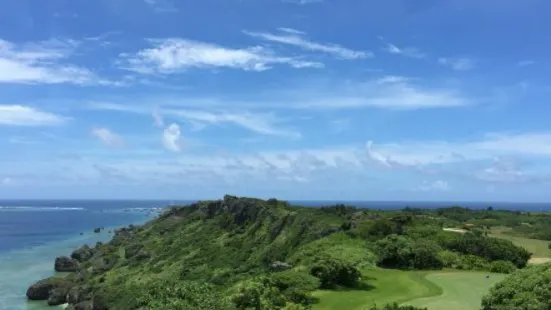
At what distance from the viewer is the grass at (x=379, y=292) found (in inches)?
1243

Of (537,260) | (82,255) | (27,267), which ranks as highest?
(537,260)

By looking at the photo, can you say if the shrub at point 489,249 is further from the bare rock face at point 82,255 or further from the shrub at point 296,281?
the bare rock face at point 82,255

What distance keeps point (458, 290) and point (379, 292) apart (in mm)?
5081

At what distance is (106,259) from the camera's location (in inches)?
3600

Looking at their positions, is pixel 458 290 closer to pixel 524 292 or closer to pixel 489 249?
pixel 524 292

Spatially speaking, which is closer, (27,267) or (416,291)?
(416,291)

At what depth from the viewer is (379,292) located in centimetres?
3506

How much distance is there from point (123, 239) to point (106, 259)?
18.8m

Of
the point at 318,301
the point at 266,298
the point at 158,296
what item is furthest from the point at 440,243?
the point at 158,296

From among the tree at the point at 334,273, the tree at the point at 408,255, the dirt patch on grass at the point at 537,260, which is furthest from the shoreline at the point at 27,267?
the dirt patch on grass at the point at 537,260

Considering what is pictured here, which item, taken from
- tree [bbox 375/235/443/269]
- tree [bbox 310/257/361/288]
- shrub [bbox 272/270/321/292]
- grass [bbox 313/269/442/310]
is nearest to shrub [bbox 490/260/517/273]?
tree [bbox 375/235/443/269]

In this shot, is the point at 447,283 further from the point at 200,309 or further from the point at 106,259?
the point at 106,259

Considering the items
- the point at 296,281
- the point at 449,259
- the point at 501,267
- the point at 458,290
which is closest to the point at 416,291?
the point at 458,290

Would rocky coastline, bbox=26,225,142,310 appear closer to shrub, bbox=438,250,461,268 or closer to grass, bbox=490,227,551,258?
shrub, bbox=438,250,461,268
